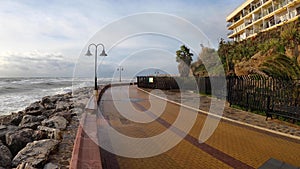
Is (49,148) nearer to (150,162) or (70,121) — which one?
(150,162)

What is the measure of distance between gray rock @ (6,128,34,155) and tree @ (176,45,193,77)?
31.3 metres

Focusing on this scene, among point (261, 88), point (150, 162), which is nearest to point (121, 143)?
point (150, 162)

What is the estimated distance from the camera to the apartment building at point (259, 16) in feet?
→ 116

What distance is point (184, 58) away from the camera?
3916 cm

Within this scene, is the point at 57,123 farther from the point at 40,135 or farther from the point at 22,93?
the point at 22,93

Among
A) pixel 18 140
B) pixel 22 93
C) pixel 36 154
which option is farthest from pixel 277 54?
pixel 22 93

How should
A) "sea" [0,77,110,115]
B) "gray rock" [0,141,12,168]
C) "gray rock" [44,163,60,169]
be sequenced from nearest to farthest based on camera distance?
"gray rock" [44,163,60,169] → "gray rock" [0,141,12,168] → "sea" [0,77,110,115]

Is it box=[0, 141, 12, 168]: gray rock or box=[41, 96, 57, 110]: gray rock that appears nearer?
box=[0, 141, 12, 168]: gray rock

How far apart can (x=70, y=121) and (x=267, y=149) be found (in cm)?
679

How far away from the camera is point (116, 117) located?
963cm

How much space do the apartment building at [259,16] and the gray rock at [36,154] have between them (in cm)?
3136

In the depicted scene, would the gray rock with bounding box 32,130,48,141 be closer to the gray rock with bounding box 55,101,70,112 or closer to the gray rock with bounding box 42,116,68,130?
the gray rock with bounding box 42,116,68,130

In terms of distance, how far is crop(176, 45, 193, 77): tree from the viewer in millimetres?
37234

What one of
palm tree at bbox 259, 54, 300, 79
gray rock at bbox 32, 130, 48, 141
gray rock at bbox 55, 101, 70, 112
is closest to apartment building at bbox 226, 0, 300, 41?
palm tree at bbox 259, 54, 300, 79
